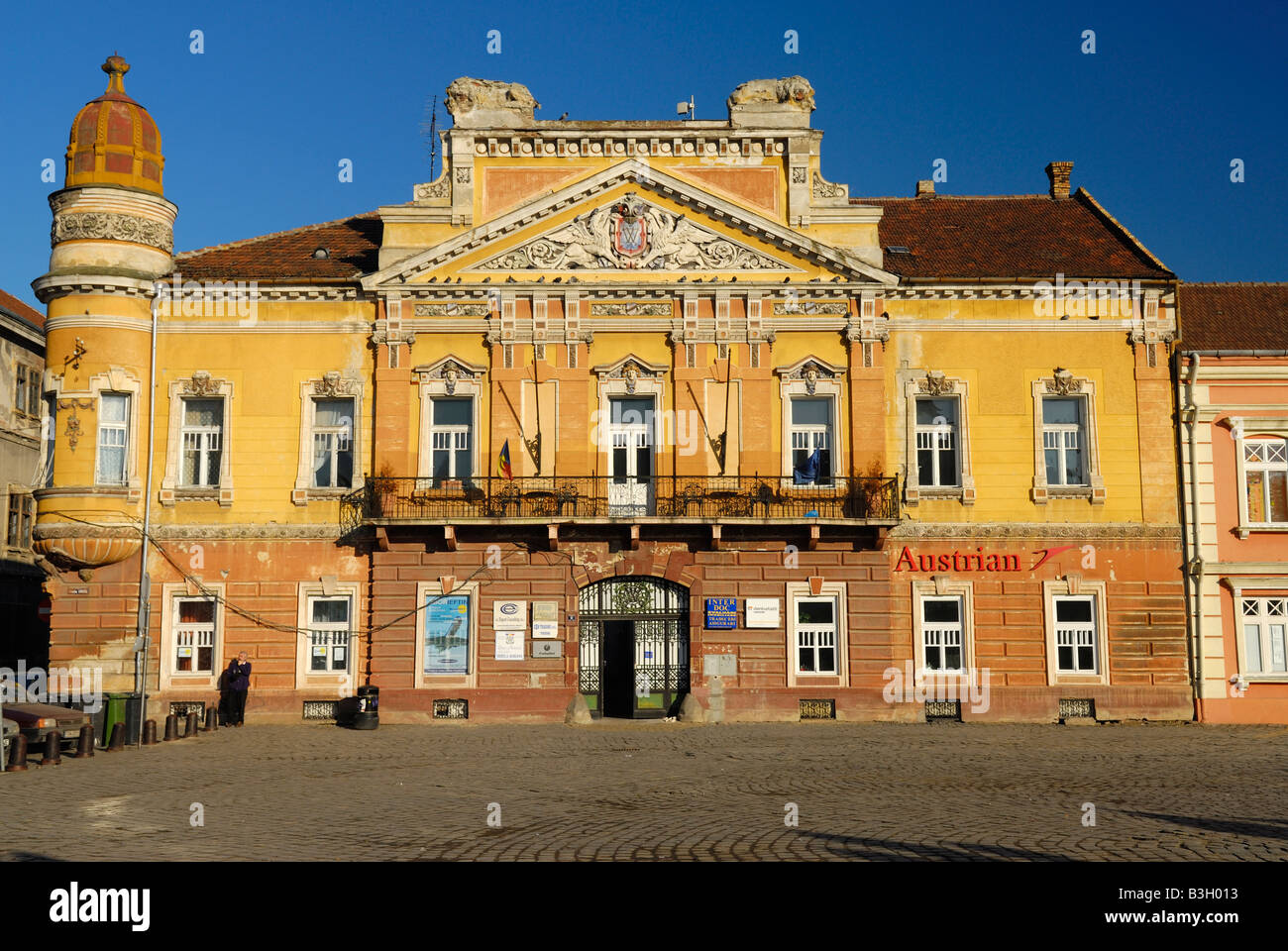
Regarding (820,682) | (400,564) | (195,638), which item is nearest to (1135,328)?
(820,682)

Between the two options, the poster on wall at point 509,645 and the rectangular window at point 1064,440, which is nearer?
the poster on wall at point 509,645

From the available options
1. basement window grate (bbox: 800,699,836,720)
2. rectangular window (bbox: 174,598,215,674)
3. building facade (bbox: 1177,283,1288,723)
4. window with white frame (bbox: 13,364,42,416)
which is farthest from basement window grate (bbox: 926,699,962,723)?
window with white frame (bbox: 13,364,42,416)

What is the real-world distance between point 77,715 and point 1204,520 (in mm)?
25137

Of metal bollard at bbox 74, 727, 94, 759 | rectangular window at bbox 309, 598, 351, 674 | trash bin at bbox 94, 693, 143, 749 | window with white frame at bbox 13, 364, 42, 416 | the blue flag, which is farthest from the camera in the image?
window with white frame at bbox 13, 364, 42, 416

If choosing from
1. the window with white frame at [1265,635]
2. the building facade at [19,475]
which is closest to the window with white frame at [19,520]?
the building facade at [19,475]

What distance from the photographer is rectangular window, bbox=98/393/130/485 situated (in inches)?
1148

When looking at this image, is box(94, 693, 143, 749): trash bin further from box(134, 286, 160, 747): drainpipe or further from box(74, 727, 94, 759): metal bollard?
box(134, 286, 160, 747): drainpipe

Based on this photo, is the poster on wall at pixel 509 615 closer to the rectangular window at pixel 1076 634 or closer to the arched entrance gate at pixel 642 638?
the arched entrance gate at pixel 642 638

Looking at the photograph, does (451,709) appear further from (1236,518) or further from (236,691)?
(1236,518)

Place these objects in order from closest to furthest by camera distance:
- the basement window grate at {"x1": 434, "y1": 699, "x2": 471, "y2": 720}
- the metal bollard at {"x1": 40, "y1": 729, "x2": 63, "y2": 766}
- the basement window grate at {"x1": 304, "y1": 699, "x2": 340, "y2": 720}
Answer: the metal bollard at {"x1": 40, "y1": 729, "x2": 63, "y2": 766} < the basement window grate at {"x1": 434, "y1": 699, "x2": 471, "y2": 720} < the basement window grate at {"x1": 304, "y1": 699, "x2": 340, "y2": 720}

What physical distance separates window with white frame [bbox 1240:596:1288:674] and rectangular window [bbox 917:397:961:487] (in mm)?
7544

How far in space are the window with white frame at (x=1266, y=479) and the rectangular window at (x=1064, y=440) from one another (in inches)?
155

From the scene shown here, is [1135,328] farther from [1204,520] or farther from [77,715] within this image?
[77,715]

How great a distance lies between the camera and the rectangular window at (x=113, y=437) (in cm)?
2917
